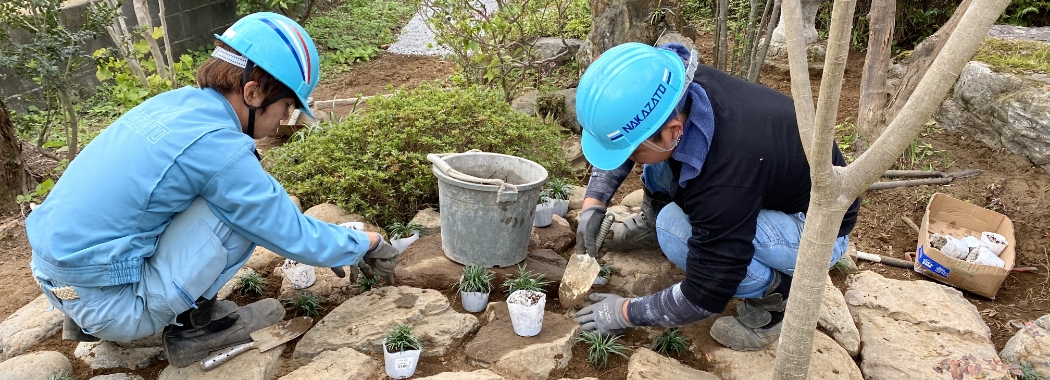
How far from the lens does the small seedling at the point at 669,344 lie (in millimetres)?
2865

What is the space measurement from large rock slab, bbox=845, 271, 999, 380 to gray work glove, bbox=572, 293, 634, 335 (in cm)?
110

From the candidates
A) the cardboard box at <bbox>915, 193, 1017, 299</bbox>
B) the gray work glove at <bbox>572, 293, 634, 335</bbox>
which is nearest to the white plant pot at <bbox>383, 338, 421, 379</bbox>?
the gray work glove at <bbox>572, 293, 634, 335</bbox>

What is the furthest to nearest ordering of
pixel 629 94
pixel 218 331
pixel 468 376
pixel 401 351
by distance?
pixel 218 331, pixel 401 351, pixel 468 376, pixel 629 94

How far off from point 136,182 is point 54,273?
445mm

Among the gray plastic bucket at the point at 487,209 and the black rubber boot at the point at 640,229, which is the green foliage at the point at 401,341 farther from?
the black rubber boot at the point at 640,229

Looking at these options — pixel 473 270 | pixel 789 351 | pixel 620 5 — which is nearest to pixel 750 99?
pixel 789 351

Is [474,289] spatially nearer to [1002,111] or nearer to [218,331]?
[218,331]

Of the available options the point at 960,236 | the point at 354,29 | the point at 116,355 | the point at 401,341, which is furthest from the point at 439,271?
the point at 354,29

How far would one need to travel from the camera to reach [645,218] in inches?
128

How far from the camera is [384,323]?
9.43ft

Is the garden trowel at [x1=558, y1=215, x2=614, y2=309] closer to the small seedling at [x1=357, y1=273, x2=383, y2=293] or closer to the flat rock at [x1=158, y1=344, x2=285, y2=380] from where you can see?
the small seedling at [x1=357, y1=273, x2=383, y2=293]

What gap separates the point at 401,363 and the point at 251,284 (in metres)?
1.07

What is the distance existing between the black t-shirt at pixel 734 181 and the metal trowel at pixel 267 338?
160 cm

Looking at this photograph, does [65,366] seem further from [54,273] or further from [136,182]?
[136,182]
